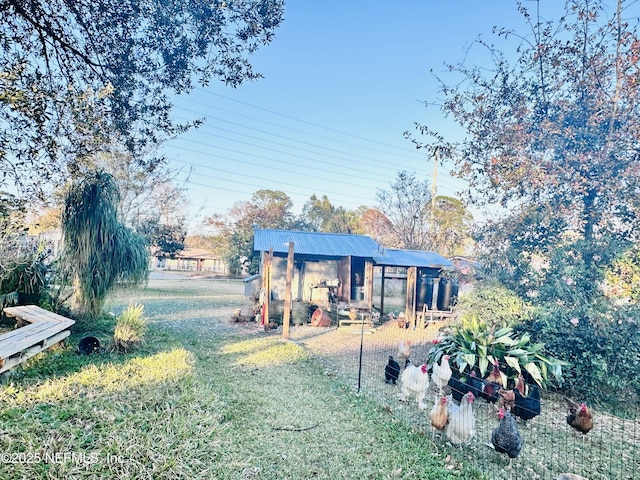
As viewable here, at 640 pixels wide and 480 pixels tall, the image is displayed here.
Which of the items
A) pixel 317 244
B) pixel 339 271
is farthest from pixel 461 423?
pixel 339 271

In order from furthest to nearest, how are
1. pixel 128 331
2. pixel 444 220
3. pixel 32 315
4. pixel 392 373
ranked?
pixel 444 220 → pixel 128 331 → pixel 392 373 → pixel 32 315

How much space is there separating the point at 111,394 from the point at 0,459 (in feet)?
3.93

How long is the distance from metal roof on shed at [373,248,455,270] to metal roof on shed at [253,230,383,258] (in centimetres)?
35

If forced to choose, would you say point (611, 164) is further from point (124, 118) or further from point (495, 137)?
point (124, 118)

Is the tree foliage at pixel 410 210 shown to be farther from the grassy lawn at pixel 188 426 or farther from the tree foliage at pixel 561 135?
the grassy lawn at pixel 188 426

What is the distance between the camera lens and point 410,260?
12219 mm

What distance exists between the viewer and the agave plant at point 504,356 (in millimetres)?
4887

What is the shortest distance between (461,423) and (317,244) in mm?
8948

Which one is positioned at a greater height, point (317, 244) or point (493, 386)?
point (317, 244)

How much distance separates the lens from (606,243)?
583 cm

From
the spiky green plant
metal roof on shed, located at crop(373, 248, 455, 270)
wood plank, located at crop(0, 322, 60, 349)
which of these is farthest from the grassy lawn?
metal roof on shed, located at crop(373, 248, 455, 270)

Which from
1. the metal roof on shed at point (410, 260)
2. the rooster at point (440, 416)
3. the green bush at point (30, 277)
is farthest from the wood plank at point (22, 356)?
the metal roof on shed at point (410, 260)

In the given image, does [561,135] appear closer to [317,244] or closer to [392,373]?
[392,373]

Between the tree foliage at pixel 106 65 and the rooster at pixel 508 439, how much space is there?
4853 millimetres
